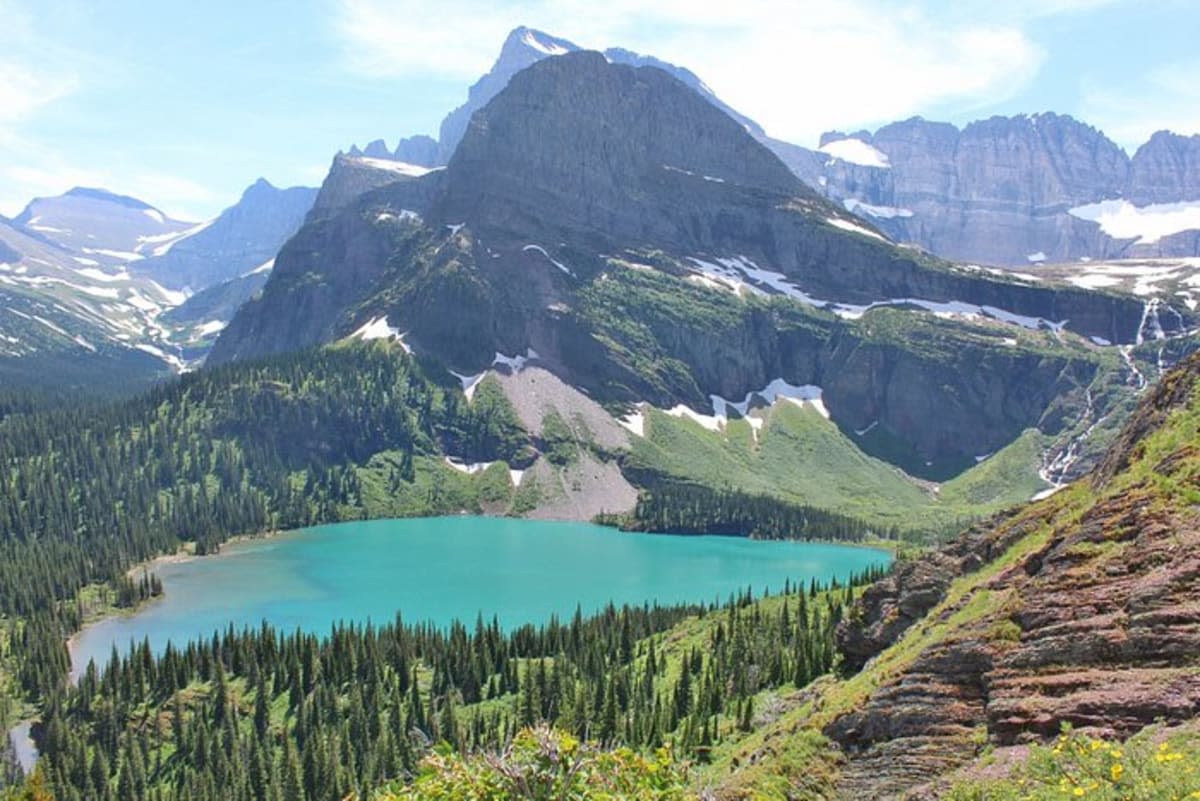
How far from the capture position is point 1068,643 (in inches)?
1018

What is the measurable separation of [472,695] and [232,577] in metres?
80.8

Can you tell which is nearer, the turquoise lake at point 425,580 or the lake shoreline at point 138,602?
the lake shoreline at point 138,602

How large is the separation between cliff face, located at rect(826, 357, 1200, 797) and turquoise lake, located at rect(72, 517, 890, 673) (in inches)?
3831

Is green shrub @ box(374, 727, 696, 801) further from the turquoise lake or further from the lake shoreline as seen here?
the lake shoreline

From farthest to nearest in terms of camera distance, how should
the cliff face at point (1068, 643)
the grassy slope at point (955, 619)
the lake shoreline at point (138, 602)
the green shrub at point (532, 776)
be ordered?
the lake shoreline at point (138, 602)
the grassy slope at point (955, 619)
the cliff face at point (1068, 643)
the green shrub at point (532, 776)

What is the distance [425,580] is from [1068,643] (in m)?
138

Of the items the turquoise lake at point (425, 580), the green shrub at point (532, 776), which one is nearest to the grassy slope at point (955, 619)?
the green shrub at point (532, 776)

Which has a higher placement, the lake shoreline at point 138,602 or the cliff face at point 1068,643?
the cliff face at point 1068,643

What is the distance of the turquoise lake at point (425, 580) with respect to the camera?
5167 inches

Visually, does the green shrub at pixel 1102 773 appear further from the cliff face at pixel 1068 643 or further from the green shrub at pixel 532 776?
the green shrub at pixel 532 776

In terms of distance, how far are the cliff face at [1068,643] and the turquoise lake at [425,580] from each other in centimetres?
9731

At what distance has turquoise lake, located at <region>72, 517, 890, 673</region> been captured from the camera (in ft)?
431

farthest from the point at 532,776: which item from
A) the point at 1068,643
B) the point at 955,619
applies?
the point at 955,619

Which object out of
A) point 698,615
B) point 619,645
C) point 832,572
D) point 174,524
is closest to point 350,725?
point 619,645
